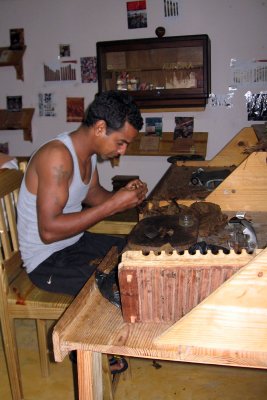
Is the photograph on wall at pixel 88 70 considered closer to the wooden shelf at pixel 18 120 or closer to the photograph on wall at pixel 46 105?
the photograph on wall at pixel 46 105

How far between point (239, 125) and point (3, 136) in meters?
2.46

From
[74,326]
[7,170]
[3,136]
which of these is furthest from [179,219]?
[3,136]

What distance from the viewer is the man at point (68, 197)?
1490mm

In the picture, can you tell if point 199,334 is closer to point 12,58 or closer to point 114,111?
point 114,111

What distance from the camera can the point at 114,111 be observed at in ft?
5.04


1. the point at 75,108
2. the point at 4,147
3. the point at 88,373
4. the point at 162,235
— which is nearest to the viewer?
the point at 88,373

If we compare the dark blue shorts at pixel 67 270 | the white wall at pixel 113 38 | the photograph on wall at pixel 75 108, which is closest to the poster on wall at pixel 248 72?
the white wall at pixel 113 38

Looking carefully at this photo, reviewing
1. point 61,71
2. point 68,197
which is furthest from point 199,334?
point 61,71

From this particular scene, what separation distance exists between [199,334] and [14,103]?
3.67 metres

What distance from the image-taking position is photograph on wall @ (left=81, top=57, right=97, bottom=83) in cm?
364

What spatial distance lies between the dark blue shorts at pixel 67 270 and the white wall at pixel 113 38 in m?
2.20

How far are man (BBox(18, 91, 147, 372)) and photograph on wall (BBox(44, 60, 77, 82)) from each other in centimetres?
228

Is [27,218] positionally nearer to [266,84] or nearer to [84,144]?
[84,144]

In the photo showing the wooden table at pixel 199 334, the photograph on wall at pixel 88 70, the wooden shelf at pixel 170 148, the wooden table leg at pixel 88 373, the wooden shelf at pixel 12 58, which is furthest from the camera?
the wooden shelf at pixel 12 58
